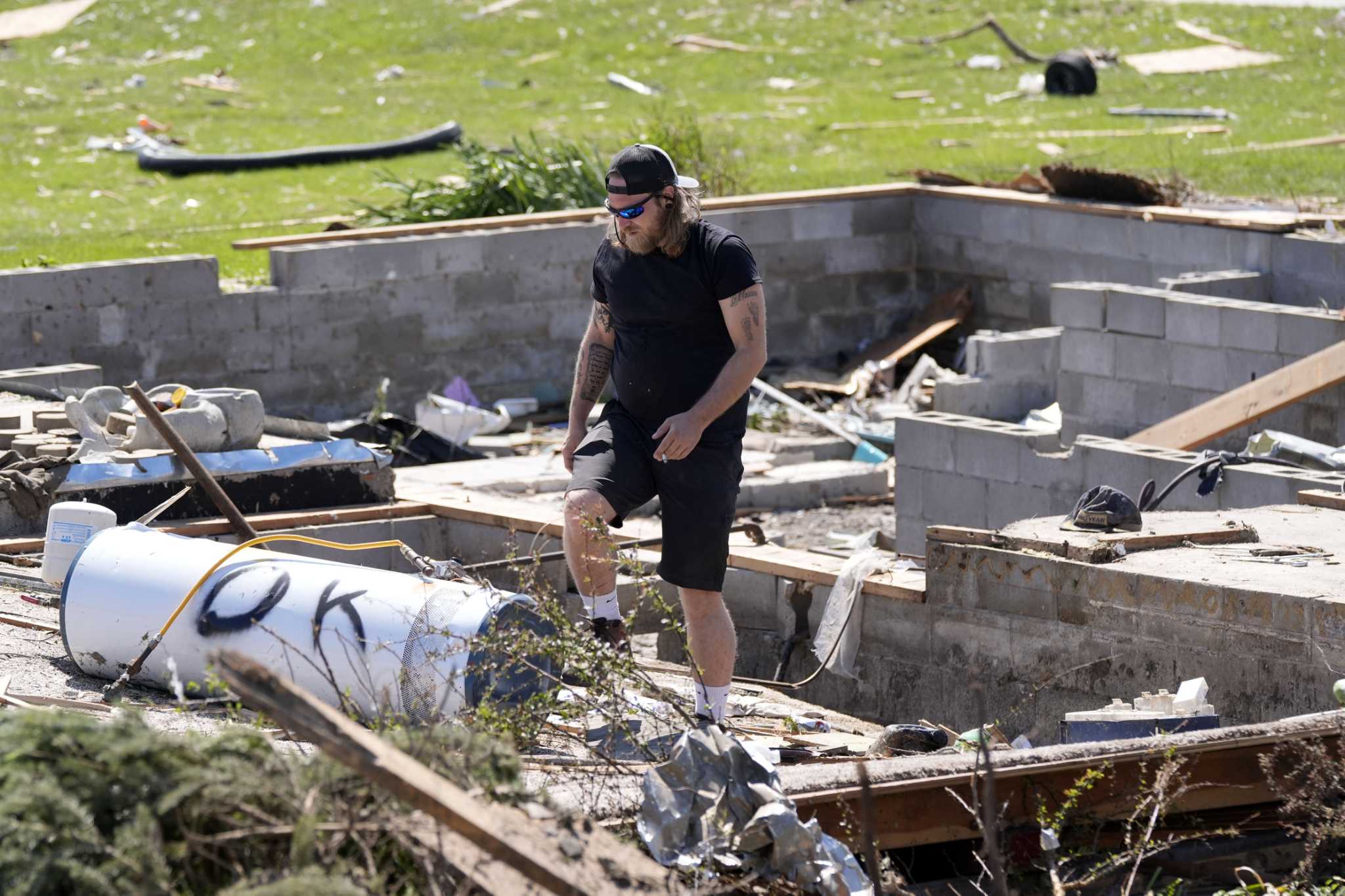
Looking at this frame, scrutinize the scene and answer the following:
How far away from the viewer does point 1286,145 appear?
18.9 metres

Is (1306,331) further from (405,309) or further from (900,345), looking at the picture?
(405,309)

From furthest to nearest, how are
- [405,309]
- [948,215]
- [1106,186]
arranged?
[948,215]
[1106,186]
[405,309]

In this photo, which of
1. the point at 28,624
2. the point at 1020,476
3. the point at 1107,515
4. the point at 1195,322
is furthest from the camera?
the point at 1195,322

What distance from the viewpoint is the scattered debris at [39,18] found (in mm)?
28750

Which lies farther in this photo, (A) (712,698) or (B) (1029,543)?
(B) (1029,543)

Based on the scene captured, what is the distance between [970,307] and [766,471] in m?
4.11

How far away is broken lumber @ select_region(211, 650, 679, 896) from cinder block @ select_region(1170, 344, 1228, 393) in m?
7.97

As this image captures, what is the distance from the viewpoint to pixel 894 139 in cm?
2128

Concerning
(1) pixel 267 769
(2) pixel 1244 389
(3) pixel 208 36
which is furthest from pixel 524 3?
(1) pixel 267 769

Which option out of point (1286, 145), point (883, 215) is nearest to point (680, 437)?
point (883, 215)

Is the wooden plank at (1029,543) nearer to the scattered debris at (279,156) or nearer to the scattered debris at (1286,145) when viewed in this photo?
the scattered debris at (1286,145)

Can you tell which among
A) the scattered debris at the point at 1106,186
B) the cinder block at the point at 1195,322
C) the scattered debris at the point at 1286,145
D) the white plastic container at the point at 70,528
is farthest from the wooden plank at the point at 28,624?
the scattered debris at the point at 1286,145

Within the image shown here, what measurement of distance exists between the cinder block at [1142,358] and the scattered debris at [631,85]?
14.1 metres

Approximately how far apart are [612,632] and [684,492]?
1.77ft
